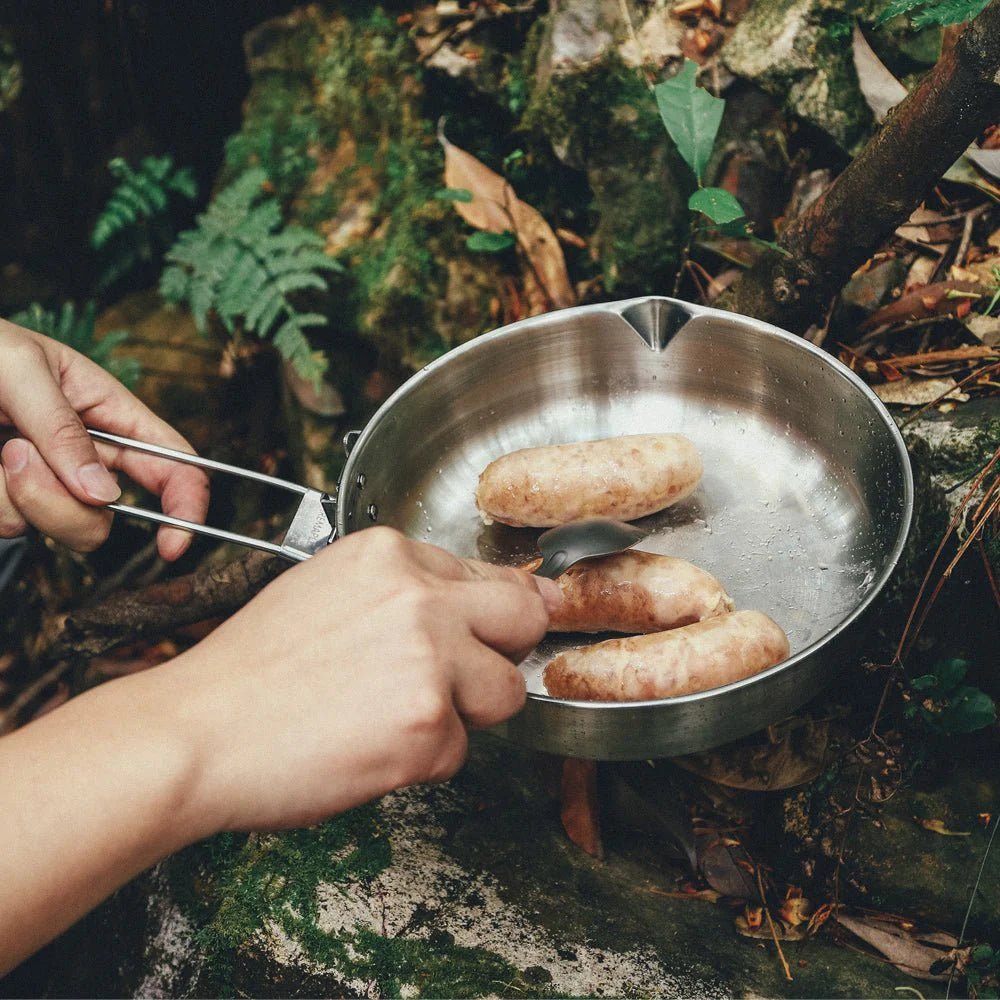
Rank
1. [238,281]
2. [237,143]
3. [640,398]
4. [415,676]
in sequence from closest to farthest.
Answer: [415,676], [640,398], [238,281], [237,143]

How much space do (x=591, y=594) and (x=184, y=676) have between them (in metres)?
1.18

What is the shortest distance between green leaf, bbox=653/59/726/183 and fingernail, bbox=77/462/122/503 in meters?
1.94

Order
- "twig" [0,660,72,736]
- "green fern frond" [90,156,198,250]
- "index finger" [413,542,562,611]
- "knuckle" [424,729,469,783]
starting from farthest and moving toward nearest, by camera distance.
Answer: "green fern frond" [90,156,198,250], "twig" [0,660,72,736], "index finger" [413,542,562,611], "knuckle" [424,729,469,783]

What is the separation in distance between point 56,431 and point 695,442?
1.88m

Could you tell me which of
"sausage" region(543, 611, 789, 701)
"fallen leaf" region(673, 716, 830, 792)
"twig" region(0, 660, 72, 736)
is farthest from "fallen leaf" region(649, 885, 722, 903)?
"twig" region(0, 660, 72, 736)

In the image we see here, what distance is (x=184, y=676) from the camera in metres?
1.49

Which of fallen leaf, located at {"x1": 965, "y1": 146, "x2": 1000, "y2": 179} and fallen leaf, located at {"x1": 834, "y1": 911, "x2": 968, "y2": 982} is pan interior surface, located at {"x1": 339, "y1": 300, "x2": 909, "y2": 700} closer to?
fallen leaf, located at {"x1": 834, "y1": 911, "x2": 968, "y2": 982}

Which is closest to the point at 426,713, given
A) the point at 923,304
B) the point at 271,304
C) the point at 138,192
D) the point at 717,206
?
the point at 717,206

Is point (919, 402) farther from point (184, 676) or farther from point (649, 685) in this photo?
point (184, 676)

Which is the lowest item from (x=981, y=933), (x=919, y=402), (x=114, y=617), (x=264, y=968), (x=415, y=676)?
(x=981, y=933)

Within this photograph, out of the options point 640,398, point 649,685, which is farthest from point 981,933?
point 640,398

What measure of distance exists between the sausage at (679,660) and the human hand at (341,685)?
0.59m

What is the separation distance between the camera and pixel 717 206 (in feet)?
8.38

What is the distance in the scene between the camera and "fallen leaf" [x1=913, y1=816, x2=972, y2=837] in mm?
2345
